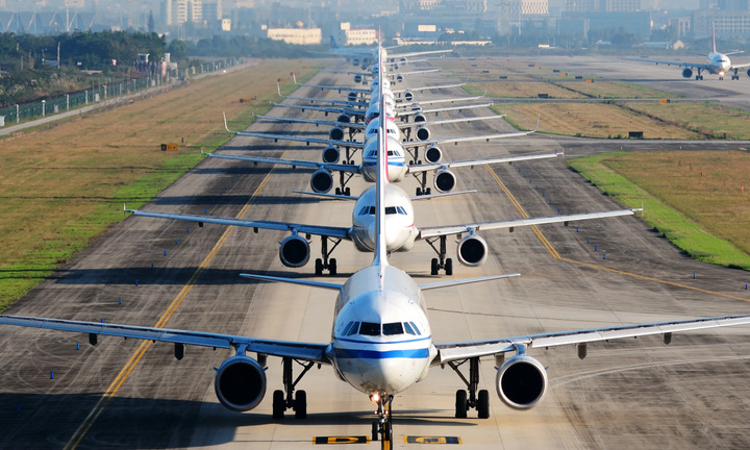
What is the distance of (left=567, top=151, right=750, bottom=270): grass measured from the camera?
6875 centimetres

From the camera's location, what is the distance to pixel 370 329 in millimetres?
30547

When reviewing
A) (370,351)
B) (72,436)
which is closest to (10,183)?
(72,436)

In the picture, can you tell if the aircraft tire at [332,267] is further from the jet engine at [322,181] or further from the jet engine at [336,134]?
the jet engine at [336,134]

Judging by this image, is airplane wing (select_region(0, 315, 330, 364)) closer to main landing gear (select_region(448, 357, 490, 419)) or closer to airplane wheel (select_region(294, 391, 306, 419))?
airplane wheel (select_region(294, 391, 306, 419))

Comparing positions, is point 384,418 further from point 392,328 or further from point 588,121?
point 588,121

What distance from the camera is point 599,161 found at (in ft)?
358

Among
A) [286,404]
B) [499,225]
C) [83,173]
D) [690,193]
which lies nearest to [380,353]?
[286,404]

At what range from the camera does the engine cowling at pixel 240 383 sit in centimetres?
3241

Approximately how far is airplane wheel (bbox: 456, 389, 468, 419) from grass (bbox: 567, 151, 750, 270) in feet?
105

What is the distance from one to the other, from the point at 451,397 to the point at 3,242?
136 ft

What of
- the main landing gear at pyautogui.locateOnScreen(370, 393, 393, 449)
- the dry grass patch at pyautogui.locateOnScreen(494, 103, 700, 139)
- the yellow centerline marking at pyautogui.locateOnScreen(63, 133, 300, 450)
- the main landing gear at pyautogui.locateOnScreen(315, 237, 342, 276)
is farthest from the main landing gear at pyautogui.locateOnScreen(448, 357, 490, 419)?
the dry grass patch at pyautogui.locateOnScreen(494, 103, 700, 139)

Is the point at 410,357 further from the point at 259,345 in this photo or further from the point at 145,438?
the point at 145,438

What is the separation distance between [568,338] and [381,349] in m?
7.02

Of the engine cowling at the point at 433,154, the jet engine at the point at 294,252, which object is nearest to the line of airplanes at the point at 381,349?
the jet engine at the point at 294,252
